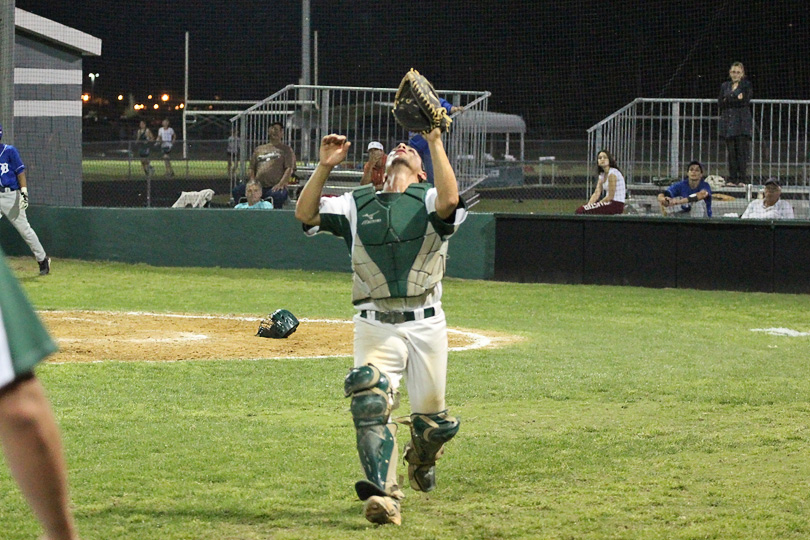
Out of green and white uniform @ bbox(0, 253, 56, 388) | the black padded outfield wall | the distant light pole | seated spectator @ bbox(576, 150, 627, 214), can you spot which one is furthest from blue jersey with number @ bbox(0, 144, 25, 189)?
the distant light pole

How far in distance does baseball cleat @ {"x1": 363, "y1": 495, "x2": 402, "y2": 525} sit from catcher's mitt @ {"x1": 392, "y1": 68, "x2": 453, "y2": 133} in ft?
5.72

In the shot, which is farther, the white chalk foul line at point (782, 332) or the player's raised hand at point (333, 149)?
the white chalk foul line at point (782, 332)

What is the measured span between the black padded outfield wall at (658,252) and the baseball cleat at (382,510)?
409 inches

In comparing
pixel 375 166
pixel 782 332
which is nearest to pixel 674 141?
pixel 375 166

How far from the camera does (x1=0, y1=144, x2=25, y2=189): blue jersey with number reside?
47.1 feet

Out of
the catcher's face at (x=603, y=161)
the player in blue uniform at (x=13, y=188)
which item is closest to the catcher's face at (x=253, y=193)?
the player in blue uniform at (x=13, y=188)

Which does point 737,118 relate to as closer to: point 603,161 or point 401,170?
point 603,161

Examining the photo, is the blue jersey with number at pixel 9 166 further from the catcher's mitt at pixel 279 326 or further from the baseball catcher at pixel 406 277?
the baseball catcher at pixel 406 277

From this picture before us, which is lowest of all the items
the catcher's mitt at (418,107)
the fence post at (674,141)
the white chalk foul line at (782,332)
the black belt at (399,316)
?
the white chalk foul line at (782,332)

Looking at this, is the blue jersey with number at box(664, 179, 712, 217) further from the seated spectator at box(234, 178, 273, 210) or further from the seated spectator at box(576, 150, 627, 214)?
the seated spectator at box(234, 178, 273, 210)

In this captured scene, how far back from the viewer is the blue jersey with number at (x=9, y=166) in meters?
14.3

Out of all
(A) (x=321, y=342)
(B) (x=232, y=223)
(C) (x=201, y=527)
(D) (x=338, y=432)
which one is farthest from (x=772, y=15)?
(C) (x=201, y=527)

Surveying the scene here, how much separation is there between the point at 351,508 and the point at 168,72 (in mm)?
42417

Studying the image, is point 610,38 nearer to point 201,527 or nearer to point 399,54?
point 399,54
